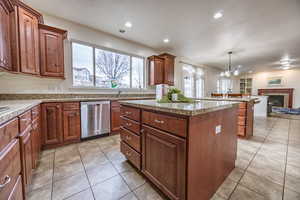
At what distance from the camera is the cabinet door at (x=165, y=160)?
101cm

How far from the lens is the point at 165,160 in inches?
45.2

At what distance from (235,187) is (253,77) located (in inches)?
444

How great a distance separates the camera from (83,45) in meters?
3.20

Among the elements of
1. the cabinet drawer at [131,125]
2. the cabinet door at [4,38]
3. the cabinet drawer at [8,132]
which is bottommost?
the cabinet drawer at [131,125]

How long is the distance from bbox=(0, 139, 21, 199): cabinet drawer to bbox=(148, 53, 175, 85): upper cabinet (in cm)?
371

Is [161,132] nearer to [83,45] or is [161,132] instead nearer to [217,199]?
[217,199]

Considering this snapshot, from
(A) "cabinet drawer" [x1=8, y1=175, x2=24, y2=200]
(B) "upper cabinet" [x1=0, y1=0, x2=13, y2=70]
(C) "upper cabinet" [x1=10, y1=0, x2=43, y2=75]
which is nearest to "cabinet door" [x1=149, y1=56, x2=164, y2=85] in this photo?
(C) "upper cabinet" [x1=10, y1=0, x2=43, y2=75]

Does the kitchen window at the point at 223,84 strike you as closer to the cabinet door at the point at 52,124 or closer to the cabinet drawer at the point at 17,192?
the cabinet door at the point at 52,124

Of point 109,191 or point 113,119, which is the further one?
point 113,119

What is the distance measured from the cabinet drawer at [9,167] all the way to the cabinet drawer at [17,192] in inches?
1.5

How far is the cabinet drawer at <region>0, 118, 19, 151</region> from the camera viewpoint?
74cm

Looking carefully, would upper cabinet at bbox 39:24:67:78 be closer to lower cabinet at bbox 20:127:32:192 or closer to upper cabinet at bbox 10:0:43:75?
upper cabinet at bbox 10:0:43:75

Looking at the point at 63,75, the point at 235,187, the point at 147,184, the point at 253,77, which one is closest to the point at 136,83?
the point at 63,75

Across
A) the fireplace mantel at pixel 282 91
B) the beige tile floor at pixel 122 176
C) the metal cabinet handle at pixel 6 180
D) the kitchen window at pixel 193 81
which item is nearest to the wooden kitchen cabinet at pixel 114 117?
the beige tile floor at pixel 122 176
